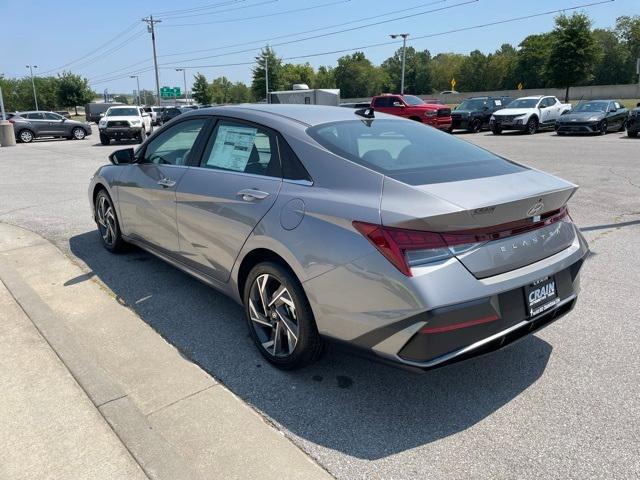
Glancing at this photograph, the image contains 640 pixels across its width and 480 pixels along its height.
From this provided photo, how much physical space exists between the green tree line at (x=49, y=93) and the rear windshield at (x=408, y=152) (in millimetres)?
71613

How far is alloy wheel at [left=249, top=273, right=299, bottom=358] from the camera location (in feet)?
9.91

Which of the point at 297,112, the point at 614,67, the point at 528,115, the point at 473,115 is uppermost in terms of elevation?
the point at 614,67

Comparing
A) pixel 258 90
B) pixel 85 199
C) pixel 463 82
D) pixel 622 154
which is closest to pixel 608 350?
pixel 85 199

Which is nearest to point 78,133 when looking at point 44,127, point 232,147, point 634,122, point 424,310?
point 44,127

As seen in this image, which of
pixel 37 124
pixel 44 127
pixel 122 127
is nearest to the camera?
pixel 122 127

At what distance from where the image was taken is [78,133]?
27.8m

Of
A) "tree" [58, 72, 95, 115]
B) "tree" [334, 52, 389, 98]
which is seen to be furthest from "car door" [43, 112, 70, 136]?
"tree" [334, 52, 389, 98]

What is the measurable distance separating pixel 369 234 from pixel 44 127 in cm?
2949

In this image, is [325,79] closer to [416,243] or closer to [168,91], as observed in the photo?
[168,91]

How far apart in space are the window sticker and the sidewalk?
4.47 ft

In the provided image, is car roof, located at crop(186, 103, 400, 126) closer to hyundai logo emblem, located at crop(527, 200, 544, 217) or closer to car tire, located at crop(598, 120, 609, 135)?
hyundai logo emblem, located at crop(527, 200, 544, 217)

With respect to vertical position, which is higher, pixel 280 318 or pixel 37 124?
pixel 37 124

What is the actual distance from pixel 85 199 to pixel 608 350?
843cm

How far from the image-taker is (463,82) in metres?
102
